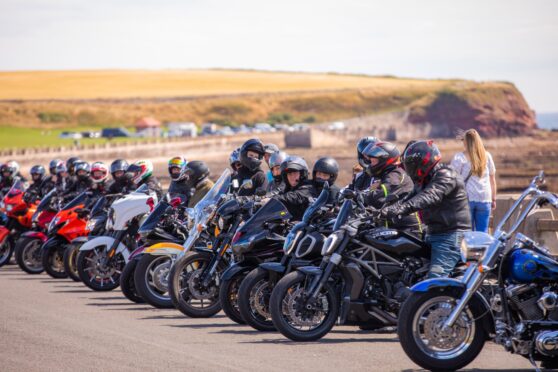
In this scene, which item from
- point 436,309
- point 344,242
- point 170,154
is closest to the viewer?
point 436,309

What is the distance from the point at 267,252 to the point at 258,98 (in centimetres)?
15218

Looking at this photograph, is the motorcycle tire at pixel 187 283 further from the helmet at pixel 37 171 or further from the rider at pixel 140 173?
the helmet at pixel 37 171

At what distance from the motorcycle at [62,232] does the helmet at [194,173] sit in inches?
110

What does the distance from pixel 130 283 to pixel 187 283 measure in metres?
1.67

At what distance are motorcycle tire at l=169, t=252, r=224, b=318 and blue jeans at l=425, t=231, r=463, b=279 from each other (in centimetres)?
305

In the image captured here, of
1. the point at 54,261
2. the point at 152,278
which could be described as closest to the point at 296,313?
the point at 152,278

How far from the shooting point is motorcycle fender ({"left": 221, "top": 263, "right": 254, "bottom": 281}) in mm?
11258

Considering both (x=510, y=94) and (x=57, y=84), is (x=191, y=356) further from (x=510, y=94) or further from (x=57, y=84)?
(x=510, y=94)

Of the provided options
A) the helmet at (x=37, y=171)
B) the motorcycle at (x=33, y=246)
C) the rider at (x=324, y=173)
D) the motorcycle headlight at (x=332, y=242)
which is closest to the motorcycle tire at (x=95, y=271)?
the motorcycle at (x=33, y=246)

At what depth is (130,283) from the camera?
44.2ft

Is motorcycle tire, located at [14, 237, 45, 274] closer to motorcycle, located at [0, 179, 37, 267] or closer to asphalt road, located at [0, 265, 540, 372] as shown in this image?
motorcycle, located at [0, 179, 37, 267]

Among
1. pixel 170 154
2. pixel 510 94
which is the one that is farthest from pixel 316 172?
pixel 510 94

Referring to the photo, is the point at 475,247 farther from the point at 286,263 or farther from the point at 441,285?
the point at 286,263

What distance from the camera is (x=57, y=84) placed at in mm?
154625
